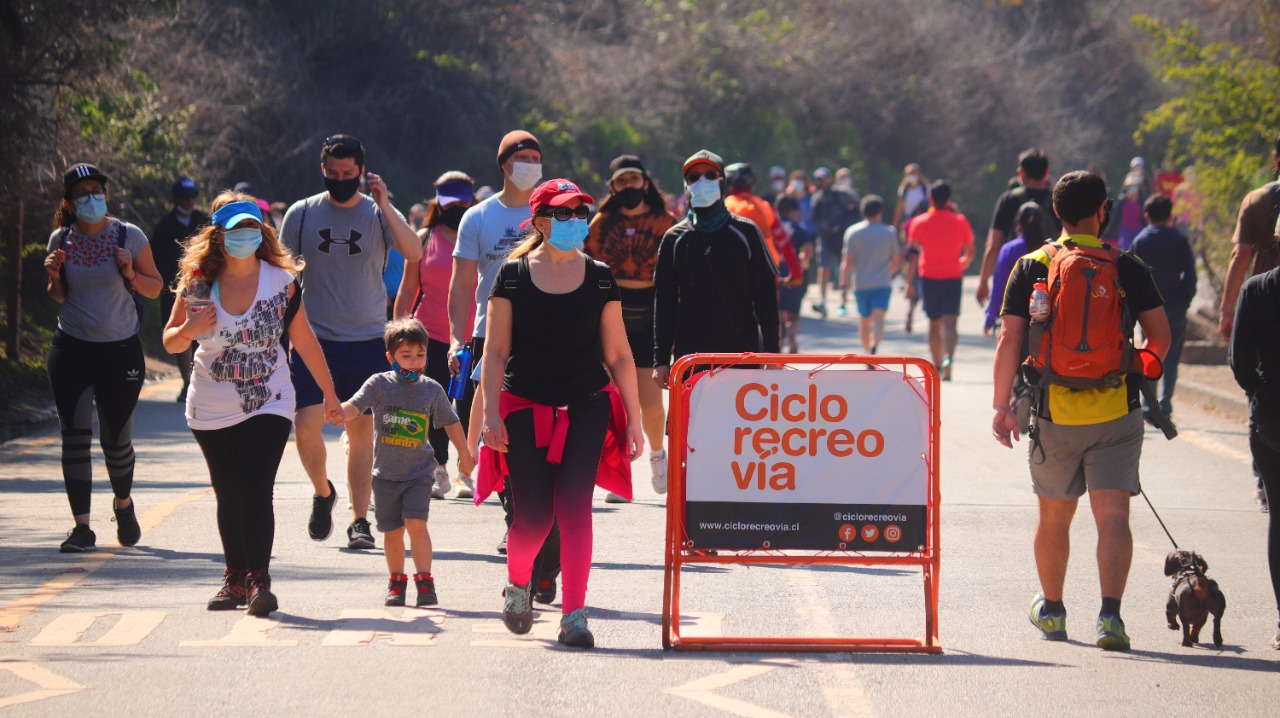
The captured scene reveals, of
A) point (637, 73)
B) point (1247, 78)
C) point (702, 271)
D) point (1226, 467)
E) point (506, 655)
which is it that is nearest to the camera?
point (506, 655)

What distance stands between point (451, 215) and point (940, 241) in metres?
8.36

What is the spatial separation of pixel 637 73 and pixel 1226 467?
82.3 ft

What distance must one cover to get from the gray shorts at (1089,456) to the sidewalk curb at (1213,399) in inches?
322

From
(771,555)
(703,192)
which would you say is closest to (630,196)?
(703,192)

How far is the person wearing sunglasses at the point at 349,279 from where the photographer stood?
8.73 meters

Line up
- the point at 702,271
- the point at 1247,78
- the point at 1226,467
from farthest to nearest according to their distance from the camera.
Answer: the point at 1247,78 → the point at 1226,467 → the point at 702,271

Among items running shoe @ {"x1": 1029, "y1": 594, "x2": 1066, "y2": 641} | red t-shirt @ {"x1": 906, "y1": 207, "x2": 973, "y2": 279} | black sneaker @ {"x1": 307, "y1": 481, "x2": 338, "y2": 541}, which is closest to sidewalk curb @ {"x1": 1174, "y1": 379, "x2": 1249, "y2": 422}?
red t-shirt @ {"x1": 906, "y1": 207, "x2": 973, "y2": 279}

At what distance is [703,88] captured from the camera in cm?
3662

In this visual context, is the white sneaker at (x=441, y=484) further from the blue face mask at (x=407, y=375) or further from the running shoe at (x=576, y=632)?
the running shoe at (x=576, y=632)

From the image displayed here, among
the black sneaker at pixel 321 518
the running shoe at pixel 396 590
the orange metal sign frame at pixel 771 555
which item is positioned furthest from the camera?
the black sneaker at pixel 321 518

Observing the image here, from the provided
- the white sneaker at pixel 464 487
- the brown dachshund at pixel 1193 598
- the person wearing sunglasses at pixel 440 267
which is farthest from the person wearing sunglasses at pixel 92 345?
the brown dachshund at pixel 1193 598

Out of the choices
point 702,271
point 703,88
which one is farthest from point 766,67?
point 702,271

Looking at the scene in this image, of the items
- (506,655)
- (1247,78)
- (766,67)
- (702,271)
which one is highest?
(766,67)

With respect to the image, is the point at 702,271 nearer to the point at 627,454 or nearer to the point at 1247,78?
A: the point at 627,454
